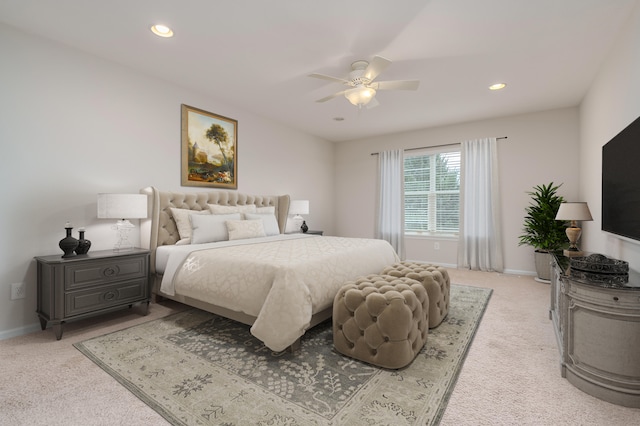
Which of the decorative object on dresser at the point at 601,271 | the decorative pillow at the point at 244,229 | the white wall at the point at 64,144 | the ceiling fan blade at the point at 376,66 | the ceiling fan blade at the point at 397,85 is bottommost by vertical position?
the decorative object on dresser at the point at 601,271

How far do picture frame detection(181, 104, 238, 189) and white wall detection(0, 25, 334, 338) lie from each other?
119mm

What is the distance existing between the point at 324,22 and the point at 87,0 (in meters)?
1.84

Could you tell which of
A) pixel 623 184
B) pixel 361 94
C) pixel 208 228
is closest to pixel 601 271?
pixel 623 184

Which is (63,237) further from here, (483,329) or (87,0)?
(483,329)

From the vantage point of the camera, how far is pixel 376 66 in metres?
2.67

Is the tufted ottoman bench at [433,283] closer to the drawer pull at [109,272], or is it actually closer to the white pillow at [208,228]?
the white pillow at [208,228]

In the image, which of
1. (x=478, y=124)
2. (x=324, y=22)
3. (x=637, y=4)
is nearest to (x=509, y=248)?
(x=478, y=124)

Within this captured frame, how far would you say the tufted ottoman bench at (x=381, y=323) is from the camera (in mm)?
1927

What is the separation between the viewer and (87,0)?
223cm

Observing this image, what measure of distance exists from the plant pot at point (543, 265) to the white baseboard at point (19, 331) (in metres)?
6.16

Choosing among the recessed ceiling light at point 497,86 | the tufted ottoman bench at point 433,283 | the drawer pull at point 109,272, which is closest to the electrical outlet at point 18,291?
the drawer pull at point 109,272

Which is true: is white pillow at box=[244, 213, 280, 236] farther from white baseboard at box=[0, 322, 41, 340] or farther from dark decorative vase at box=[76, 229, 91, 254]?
white baseboard at box=[0, 322, 41, 340]

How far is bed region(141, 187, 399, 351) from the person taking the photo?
2080mm

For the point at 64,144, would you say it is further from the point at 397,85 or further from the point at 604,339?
the point at 604,339
